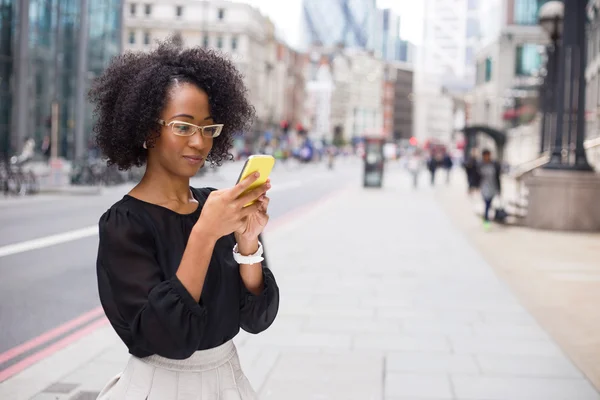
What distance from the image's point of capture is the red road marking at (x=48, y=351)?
5.58 m

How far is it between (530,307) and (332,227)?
9.23 m

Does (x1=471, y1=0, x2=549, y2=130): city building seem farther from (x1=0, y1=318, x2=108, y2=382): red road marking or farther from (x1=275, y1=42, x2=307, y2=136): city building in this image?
(x1=0, y1=318, x2=108, y2=382): red road marking

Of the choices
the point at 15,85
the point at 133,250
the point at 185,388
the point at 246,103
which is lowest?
the point at 185,388

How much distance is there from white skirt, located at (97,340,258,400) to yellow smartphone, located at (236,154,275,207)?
0.45 m

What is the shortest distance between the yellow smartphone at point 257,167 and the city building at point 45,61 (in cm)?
3428

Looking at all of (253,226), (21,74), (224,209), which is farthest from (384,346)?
(21,74)

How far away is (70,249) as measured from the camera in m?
12.2

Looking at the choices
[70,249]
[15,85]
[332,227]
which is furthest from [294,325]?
[15,85]

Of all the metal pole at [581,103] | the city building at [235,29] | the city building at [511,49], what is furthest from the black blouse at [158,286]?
the city building at [511,49]

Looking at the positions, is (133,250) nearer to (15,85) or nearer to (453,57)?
(15,85)

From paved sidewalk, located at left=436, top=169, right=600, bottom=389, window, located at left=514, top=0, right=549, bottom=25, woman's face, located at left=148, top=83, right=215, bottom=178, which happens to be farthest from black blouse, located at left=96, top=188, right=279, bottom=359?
window, located at left=514, top=0, right=549, bottom=25

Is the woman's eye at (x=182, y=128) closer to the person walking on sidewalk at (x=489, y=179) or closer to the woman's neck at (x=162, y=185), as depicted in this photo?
the woman's neck at (x=162, y=185)

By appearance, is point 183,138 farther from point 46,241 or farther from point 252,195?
point 46,241

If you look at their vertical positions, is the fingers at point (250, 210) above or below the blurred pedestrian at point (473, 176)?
above
